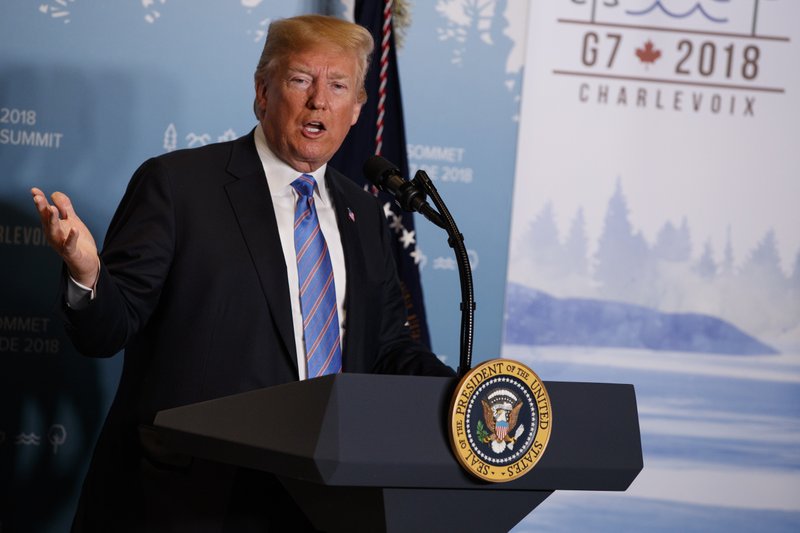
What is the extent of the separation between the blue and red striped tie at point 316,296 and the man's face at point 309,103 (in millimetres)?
123

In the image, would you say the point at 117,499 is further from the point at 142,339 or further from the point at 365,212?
the point at 365,212

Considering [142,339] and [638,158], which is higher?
[638,158]

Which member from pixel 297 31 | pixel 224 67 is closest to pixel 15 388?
pixel 224 67

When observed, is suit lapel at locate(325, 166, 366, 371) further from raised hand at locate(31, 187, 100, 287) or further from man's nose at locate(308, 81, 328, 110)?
raised hand at locate(31, 187, 100, 287)

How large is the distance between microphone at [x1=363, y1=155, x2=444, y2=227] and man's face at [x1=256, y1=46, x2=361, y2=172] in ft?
1.00

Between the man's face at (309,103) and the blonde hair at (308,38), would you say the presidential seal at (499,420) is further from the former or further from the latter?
the blonde hair at (308,38)

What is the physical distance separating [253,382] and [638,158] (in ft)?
6.56

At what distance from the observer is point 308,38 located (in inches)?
77.3

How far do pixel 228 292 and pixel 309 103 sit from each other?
1.44 feet

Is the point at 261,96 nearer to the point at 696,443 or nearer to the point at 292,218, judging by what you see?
the point at 292,218

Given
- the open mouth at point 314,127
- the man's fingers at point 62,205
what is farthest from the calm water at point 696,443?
the man's fingers at point 62,205

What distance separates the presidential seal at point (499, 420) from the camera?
1.21m

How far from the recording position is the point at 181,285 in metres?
1.80

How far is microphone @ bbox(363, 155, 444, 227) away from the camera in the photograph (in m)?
1.53
